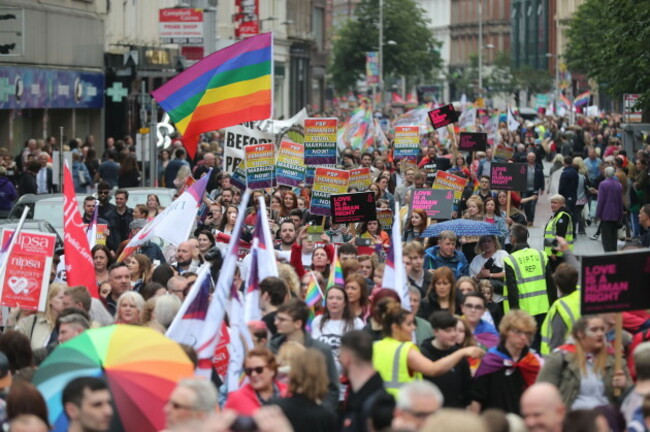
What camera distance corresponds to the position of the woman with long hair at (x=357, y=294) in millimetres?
10797

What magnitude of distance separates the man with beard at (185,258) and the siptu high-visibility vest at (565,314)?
14.5ft

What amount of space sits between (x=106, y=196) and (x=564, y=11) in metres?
106

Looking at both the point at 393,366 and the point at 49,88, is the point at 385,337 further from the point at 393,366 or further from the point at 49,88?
the point at 49,88

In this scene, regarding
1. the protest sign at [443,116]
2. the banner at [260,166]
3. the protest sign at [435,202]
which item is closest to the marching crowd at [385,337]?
the protest sign at [435,202]

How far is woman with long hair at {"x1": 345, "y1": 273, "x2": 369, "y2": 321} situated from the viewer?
10.8m

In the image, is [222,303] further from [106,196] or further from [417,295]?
[106,196]

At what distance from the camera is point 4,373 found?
345 inches

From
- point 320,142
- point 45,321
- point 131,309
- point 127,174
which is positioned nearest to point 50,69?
point 127,174

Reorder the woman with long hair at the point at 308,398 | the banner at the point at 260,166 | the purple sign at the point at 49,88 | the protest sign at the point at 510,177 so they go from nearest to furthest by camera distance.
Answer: the woman with long hair at the point at 308,398
the banner at the point at 260,166
the protest sign at the point at 510,177
the purple sign at the point at 49,88

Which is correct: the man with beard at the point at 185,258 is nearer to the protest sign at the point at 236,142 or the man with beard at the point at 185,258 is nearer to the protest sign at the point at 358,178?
the protest sign at the point at 236,142

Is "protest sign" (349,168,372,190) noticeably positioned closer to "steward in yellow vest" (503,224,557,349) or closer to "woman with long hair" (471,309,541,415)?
"steward in yellow vest" (503,224,557,349)

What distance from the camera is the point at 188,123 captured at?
17656 mm

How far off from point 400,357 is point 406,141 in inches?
747

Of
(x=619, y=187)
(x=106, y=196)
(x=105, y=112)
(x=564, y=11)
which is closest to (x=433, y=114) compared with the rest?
(x=619, y=187)
